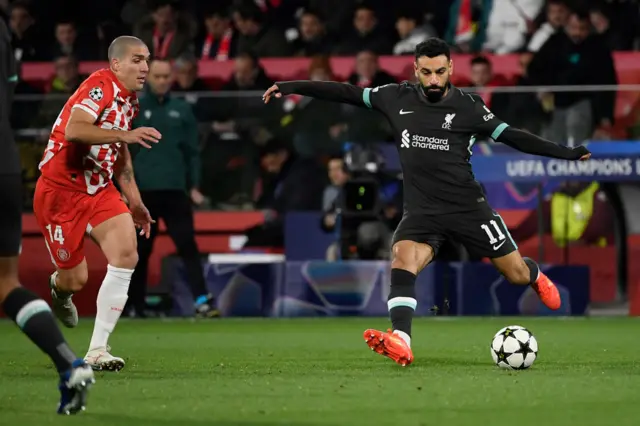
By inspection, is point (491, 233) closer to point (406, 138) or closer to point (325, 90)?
point (406, 138)

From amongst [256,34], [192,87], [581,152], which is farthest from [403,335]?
[256,34]

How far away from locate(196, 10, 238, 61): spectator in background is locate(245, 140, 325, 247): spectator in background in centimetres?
359

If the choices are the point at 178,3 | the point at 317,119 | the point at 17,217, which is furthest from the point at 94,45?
the point at 17,217

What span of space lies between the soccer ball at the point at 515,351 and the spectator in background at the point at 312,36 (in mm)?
9990

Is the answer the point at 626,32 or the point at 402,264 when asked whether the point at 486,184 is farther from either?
the point at 402,264

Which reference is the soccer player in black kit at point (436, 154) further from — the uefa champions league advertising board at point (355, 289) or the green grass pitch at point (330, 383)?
the uefa champions league advertising board at point (355, 289)

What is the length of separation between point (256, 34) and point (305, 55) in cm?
93

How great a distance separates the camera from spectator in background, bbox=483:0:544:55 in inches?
662

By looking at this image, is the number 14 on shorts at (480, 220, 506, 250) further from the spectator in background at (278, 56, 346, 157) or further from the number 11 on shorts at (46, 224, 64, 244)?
the spectator in background at (278, 56, 346, 157)

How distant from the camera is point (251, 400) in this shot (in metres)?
5.89

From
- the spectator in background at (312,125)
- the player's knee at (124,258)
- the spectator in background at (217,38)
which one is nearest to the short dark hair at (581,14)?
the spectator in background at (312,125)

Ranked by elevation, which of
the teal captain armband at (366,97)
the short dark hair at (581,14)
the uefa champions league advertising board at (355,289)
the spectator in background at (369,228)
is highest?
the short dark hair at (581,14)

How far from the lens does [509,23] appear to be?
55.5 feet

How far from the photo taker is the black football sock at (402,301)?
793 centimetres
